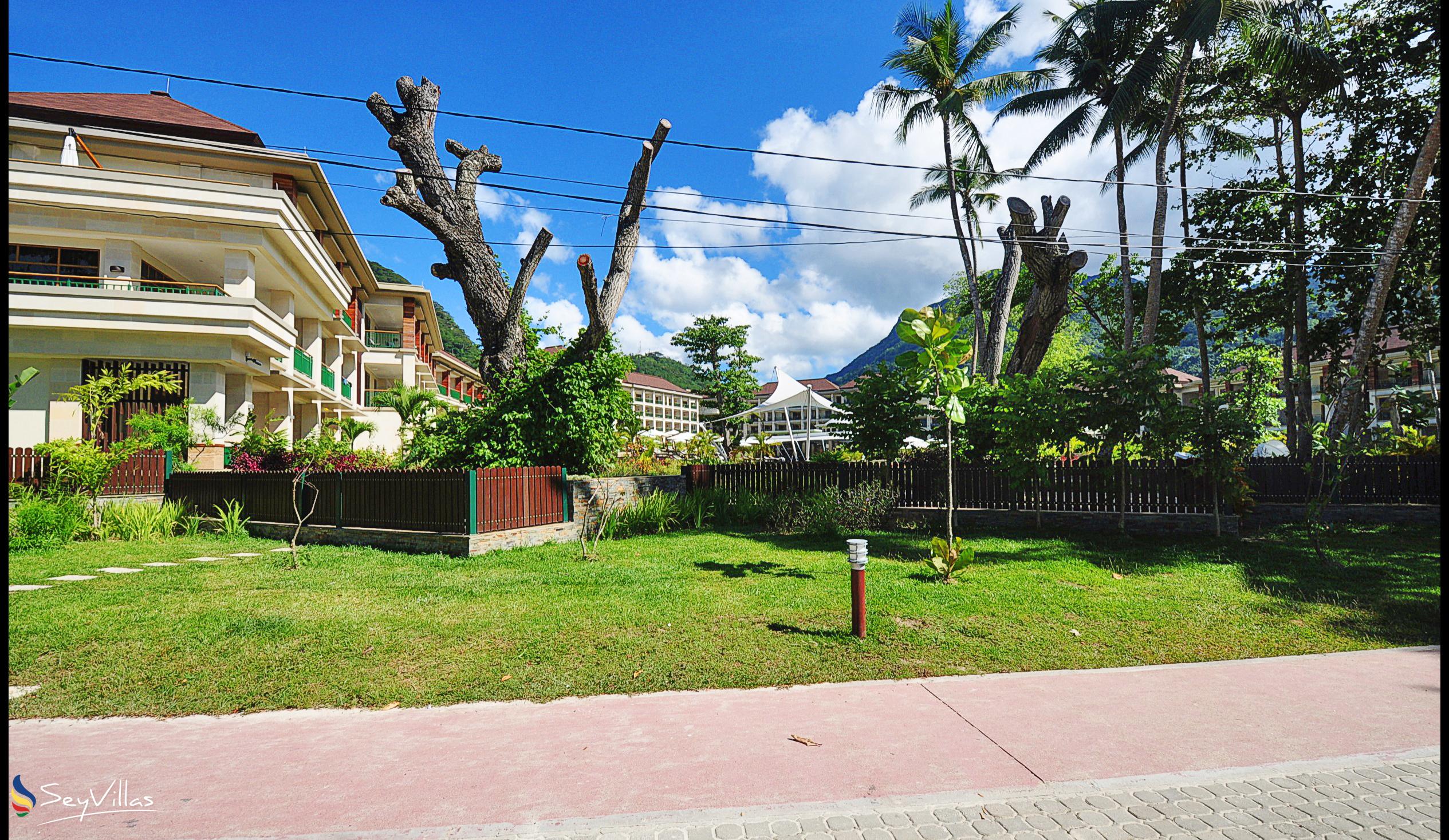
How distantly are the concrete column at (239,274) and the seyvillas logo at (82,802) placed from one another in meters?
17.7

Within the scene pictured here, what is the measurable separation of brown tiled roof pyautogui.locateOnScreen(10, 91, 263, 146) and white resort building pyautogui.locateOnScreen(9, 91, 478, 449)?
0.07 meters

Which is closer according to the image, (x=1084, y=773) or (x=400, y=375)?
(x=1084, y=773)

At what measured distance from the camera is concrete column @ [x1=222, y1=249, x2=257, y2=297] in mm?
18078

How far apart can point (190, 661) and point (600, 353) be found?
8.04 metres

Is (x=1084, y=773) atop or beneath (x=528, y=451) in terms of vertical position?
beneath

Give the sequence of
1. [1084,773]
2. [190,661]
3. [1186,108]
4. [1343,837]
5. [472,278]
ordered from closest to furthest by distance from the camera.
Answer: [1343,837], [1084,773], [190,661], [472,278], [1186,108]

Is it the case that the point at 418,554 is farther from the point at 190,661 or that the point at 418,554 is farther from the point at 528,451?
the point at 190,661

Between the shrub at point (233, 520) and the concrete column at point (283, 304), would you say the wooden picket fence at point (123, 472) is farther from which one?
the concrete column at point (283, 304)

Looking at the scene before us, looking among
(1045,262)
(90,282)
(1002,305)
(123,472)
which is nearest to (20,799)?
(123,472)

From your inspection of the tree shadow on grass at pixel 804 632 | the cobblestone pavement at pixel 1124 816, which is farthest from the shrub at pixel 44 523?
the cobblestone pavement at pixel 1124 816

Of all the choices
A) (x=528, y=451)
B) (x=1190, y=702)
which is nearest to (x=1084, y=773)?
(x=1190, y=702)

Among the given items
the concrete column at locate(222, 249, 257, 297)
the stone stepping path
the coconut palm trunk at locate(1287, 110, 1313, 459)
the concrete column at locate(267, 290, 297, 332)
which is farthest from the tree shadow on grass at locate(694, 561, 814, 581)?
the concrete column at locate(267, 290, 297, 332)

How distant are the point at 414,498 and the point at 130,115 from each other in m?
19.2

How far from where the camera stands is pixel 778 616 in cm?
679
